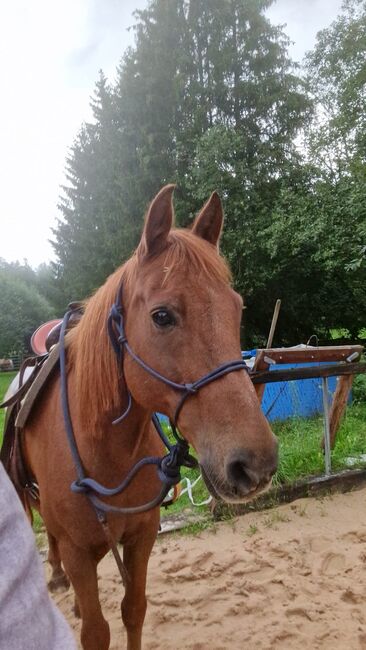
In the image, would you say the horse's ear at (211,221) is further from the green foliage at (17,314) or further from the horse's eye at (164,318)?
the green foliage at (17,314)

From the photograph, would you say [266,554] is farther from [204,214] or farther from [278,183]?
[278,183]

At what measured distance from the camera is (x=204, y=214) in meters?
1.86

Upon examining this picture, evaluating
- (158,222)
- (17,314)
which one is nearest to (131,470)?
(158,222)

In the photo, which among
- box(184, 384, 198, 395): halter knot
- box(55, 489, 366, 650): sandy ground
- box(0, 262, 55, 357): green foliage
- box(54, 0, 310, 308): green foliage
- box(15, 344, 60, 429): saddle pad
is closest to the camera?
box(184, 384, 198, 395): halter knot

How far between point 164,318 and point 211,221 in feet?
2.16

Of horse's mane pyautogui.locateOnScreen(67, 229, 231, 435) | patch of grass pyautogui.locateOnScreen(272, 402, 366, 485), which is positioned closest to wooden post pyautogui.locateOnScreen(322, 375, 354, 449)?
patch of grass pyautogui.locateOnScreen(272, 402, 366, 485)

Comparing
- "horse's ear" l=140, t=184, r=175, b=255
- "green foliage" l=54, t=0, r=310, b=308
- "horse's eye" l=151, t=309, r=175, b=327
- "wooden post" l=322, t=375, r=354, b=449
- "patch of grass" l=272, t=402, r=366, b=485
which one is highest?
"green foliage" l=54, t=0, r=310, b=308

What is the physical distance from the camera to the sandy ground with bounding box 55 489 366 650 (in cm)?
244

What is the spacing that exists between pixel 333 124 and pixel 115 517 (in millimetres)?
11972

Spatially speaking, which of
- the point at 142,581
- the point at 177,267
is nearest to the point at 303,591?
the point at 142,581

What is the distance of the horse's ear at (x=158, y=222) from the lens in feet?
5.20

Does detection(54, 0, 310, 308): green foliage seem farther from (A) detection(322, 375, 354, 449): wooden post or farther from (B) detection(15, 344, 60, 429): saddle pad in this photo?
(B) detection(15, 344, 60, 429): saddle pad

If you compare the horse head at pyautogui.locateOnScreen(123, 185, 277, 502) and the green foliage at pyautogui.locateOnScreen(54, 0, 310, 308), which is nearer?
the horse head at pyautogui.locateOnScreen(123, 185, 277, 502)

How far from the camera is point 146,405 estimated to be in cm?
159
